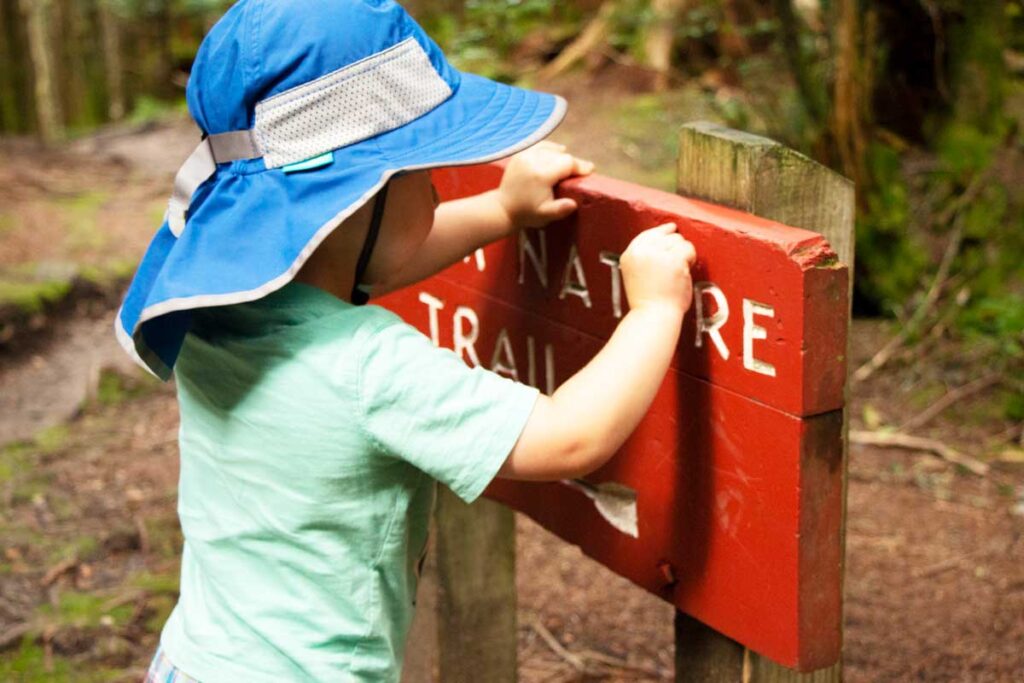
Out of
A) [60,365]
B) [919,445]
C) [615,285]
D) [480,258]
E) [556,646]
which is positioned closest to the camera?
[615,285]

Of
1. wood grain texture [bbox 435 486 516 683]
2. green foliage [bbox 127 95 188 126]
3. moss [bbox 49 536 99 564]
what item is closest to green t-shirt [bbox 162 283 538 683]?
wood grain texture [bbox 435 486 516 683]

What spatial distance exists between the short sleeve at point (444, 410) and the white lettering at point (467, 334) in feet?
1.75

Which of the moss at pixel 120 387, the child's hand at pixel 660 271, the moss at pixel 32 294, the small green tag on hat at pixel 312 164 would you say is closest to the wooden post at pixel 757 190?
the child's hand at pixel 660 271

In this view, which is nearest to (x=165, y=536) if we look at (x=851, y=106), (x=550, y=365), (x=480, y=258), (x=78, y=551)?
(x=78, y=551)

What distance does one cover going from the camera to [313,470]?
5.36 ft

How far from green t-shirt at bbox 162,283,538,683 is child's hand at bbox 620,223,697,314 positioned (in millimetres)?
190

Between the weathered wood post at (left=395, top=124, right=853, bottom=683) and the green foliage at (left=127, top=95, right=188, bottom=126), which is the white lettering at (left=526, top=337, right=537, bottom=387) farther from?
the green foliage at (left=127, top=95, right=188, bottom=126)

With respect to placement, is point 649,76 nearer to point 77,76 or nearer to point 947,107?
point 947,107

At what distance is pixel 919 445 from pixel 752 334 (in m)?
Result: 2.82

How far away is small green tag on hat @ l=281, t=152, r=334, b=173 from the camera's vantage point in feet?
5.16

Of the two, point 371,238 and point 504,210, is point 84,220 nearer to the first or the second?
point 504,210

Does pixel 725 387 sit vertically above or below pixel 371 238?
A: below

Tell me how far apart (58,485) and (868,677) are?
275 centimetres

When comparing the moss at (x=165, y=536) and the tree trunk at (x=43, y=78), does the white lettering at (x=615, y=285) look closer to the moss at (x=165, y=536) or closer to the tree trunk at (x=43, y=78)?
the moss at (x=165, y=536)
